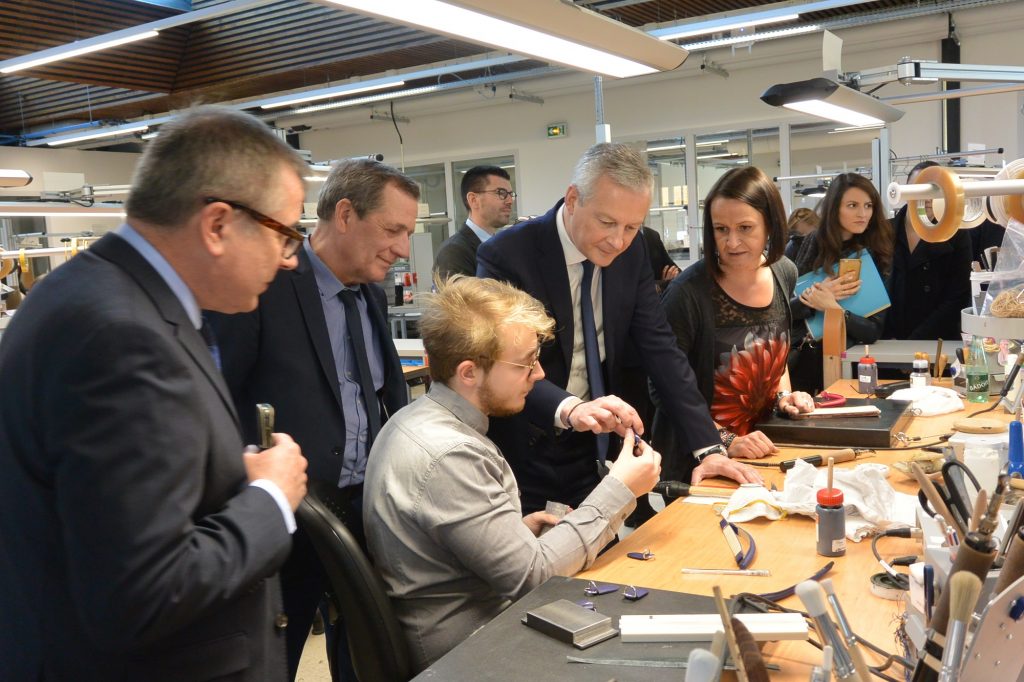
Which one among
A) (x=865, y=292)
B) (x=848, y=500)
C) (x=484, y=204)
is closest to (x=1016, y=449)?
(x=848, y=500)

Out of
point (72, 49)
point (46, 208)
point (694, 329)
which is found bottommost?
point (694, 329)

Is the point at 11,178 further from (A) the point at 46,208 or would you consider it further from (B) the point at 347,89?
(B) the point at 347,89

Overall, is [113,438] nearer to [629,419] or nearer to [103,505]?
[103,505]

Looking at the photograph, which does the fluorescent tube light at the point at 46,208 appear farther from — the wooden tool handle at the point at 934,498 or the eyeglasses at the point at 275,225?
the wooden tool handle at the point at 934,498

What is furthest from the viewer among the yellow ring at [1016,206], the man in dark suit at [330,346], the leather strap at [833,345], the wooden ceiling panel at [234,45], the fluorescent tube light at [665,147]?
the fluorescent tube light at [665,147]

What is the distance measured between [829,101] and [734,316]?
0.71 metres

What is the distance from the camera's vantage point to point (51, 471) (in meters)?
1.04

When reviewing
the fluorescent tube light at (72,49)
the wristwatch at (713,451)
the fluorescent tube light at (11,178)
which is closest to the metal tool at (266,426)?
the wristwatch at (713,451)

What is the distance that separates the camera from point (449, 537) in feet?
4.96

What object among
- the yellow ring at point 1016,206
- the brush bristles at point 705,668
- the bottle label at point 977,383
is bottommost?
the bottle label at point 977,383

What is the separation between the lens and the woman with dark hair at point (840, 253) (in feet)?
12.1

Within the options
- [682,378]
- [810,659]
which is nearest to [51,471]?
[810,659]

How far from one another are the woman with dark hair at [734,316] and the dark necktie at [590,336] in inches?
13.2

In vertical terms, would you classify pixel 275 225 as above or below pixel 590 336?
above
